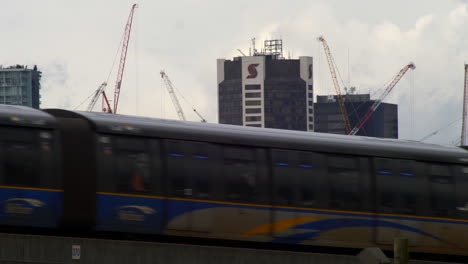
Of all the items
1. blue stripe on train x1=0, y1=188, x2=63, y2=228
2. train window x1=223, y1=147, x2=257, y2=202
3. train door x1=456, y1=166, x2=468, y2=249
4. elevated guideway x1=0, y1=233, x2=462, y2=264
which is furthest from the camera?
train door x1=456, y1=166, x2=468, y2=249

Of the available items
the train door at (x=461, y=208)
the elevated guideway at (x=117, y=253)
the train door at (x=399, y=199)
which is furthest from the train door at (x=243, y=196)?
the train door at (x=461, y=208)

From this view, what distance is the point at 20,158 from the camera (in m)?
27.1

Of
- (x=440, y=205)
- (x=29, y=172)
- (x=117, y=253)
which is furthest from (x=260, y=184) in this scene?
(x=29, y=172)

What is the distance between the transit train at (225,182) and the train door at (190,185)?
0.11ft

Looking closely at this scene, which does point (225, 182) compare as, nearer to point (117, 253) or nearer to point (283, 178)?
point (283, 178)

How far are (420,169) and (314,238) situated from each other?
183 inches

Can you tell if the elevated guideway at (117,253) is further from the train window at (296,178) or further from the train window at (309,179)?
the train window at (309,179)

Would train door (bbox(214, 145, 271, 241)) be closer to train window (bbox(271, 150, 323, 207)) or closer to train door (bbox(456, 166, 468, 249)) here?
train window (bbox(271, 150, 323, 207))

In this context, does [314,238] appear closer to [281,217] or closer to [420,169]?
[281,217]

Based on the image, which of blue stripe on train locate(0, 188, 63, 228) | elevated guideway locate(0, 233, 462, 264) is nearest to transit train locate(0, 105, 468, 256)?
blue stripe on train locate(0, 188, 63, 228)

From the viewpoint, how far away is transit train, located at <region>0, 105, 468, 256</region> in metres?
27.4

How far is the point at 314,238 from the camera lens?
Answer: 30484 millimetres

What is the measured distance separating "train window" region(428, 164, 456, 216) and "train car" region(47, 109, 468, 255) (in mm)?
35

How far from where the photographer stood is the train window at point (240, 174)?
96.6 feet
